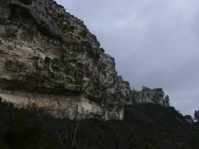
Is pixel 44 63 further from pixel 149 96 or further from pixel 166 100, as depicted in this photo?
pixel 166 100

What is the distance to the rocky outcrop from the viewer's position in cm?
8014

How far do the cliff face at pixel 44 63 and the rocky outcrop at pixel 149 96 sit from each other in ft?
175

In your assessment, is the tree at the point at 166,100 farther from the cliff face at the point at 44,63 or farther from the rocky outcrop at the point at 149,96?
the cliff face at the point at 44,63

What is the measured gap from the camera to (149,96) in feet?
272

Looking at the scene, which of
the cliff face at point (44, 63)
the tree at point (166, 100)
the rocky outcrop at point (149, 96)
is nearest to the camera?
the cliff face at point (44, 63)

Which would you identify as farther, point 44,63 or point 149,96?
point 149,96

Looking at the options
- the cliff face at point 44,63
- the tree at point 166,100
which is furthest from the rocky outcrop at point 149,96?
the cliff face at point 44,63

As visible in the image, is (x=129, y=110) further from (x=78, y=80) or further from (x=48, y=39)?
(x=48, y=39)

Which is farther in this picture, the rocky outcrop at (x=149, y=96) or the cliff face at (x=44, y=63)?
the rocky outcrop at (x=149, y=96)

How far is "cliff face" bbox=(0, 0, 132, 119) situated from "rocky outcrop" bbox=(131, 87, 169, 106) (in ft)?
175

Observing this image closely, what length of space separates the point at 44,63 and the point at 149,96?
2782 inches

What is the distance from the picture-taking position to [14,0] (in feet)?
57.1

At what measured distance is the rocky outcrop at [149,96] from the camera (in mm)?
80144

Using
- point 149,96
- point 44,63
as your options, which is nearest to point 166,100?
point 149,96
